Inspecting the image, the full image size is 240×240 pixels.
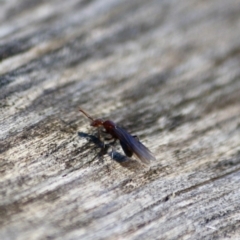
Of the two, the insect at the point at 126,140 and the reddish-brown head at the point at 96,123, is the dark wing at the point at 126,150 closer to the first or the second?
the insect at the point at 126,140

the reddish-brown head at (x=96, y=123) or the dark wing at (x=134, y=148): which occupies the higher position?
the reddish-brown head at (x=96, y=123)

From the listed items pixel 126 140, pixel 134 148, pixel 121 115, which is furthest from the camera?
pixel 121 115

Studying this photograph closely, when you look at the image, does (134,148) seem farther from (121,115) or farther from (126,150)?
(121,115)

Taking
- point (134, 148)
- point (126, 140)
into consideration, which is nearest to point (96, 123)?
point (126, 140)

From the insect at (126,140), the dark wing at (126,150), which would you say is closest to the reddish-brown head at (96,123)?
the insect at (126,140)

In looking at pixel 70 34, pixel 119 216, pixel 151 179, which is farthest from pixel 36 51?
pixel 119 216

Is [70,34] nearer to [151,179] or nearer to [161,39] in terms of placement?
[161,39]

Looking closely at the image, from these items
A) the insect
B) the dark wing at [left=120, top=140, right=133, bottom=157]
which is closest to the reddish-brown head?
the insect
